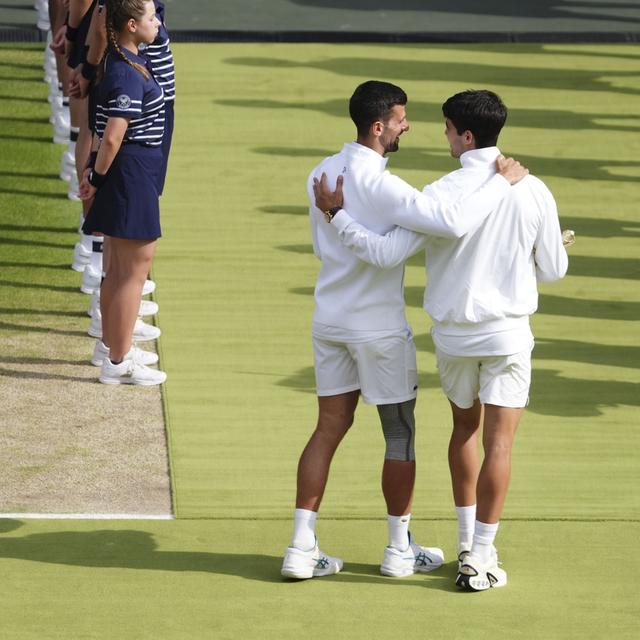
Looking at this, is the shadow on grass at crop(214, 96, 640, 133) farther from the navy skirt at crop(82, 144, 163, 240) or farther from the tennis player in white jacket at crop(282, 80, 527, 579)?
the tennis player in white jacket at crop(282, 80, 527, 579)

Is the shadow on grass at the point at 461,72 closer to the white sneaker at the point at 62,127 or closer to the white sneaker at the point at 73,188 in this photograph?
the white sneaker at the point at 62,127

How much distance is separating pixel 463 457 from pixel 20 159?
6.94m

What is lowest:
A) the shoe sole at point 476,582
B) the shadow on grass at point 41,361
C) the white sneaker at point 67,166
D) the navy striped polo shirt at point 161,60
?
the shoe sole at point 476,582

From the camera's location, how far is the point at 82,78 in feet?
27.4

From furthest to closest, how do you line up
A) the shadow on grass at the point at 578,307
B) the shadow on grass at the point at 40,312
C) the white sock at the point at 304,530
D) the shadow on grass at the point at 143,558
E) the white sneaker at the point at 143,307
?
1. the shadow on grass at the point at 578,307
2. the shadow on grass at the point at 40,312
3. the white sneaker at the point at 143,307
4. the shadow on grass at the point at 143,558
5. the white sock at the point at 304,530

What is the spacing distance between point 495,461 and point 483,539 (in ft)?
0.96

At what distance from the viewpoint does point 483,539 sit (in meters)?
5.81

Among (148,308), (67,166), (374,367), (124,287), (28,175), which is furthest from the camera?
(28,175)

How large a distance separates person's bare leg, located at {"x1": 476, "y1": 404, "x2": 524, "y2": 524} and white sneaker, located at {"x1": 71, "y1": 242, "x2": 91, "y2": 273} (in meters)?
4.45

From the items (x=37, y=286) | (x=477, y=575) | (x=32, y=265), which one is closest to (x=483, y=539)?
(x=477, y=575)

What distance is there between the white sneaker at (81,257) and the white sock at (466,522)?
14.1 feet

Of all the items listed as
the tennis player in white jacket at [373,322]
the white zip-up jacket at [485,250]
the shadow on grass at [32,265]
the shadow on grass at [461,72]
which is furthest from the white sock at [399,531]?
the shadow on grass at [461,72]

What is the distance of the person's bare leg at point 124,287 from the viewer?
7.91 metres

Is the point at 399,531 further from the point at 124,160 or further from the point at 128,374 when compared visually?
the point at 124,160
